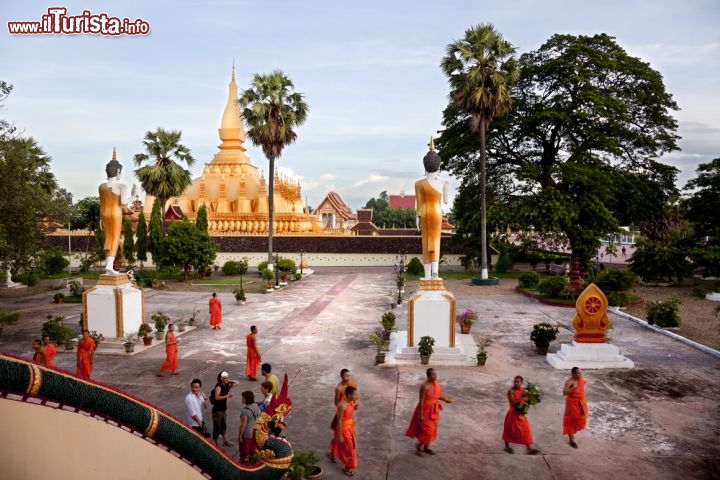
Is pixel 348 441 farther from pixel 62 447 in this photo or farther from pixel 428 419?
pixel 62 447

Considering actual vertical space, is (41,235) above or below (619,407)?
above

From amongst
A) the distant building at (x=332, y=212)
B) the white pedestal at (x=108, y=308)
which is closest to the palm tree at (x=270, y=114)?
the white pedestal at (x=108, y=308)

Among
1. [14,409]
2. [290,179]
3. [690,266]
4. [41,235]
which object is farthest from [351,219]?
[14,409]

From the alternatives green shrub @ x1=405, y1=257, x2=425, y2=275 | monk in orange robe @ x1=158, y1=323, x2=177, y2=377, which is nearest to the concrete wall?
monk in orange robe @ x1=158, y1=323, x2=177, y2=377

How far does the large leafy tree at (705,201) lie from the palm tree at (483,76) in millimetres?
11803

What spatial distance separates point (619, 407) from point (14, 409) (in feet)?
33.5

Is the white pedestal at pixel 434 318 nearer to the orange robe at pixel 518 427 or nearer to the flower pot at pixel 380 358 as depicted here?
the flower pot at pixel 380 358

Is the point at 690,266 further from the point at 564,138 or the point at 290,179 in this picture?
the point at 290,179

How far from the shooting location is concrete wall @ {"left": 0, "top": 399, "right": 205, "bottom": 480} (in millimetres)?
3688

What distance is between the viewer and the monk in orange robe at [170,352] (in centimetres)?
1173

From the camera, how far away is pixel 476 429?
29.8 ft

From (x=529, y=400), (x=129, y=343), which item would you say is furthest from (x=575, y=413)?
(x=129, y=343)

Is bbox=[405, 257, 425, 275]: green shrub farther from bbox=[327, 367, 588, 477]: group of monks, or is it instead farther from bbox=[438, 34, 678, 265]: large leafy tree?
bbox=[327, 367, 588, 477]: group of monks

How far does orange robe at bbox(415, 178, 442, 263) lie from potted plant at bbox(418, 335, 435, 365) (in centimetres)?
211
